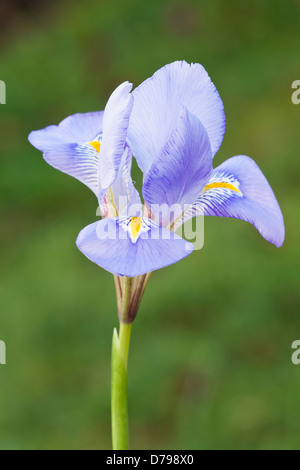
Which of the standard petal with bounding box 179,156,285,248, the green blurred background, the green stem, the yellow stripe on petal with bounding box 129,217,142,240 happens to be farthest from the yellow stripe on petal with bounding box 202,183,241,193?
the green blurred background

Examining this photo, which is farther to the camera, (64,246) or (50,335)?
(64,246)

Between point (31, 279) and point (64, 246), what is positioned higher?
point (64, 246)

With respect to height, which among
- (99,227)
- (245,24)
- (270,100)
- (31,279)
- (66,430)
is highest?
(245,24)

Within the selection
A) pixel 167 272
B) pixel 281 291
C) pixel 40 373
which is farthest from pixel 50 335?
pixel 281 291

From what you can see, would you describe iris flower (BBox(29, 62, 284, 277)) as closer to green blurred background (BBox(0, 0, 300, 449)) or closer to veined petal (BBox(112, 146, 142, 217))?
veined petal (BBox(112, 146, 142, 217))

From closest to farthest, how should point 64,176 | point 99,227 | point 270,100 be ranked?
point 99,227
point 64,176
point 270,100

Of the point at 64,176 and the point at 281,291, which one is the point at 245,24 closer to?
the point at 64,176

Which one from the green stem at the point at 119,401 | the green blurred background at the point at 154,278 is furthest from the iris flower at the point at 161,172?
the green blurred background at the point at 154,278

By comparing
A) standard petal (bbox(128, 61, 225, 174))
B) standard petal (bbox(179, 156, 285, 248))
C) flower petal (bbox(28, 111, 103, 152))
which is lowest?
standard petal (bbox(179, 156, 285, 248))
